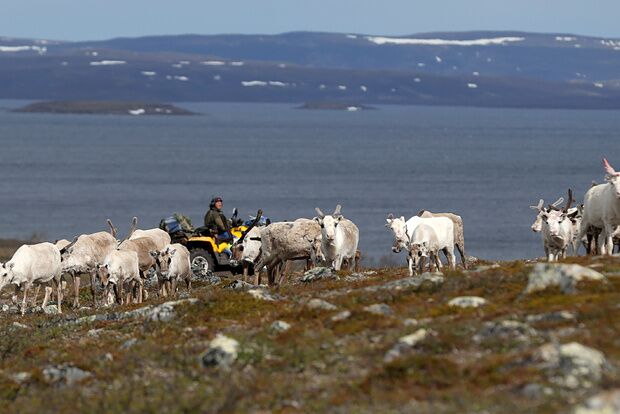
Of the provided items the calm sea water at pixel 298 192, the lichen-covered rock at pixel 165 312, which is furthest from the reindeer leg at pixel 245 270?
the calm sea water at pixel 298 192

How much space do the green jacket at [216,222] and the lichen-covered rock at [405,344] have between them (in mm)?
22859

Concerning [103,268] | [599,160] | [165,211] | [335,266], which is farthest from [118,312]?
[599,160]

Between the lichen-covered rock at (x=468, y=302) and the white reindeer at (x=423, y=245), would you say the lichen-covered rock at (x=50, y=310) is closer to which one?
the white reindeer at (x=423, y=245)

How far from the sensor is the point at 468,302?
20.1m

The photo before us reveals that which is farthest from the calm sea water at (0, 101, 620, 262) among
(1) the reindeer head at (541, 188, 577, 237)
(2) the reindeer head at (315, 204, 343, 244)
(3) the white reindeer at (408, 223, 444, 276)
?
(1) the reindeer head at (541, 188, 577, 237)

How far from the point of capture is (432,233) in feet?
100

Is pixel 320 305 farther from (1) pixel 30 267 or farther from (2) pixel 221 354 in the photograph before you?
(1) pixel 30 267

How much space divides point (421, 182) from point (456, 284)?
460ft

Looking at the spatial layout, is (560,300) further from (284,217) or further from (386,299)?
(284,217)

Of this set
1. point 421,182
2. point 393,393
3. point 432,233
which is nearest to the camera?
point 393,393

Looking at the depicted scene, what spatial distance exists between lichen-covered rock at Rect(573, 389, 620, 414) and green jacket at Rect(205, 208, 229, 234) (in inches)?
1093

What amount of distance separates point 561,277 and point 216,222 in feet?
71.2

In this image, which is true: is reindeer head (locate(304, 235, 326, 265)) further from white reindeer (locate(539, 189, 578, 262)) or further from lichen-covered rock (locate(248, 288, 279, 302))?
lichen-covered rock (locate(248, 288, 279, 302))

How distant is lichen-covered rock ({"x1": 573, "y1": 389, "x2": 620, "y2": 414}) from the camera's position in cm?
1277
